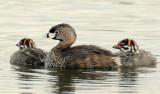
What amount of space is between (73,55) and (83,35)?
4.40m

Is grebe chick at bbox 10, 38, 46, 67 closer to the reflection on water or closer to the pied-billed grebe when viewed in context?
the pied-billed grebe

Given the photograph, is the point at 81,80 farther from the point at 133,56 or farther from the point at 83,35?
the point at 83,35

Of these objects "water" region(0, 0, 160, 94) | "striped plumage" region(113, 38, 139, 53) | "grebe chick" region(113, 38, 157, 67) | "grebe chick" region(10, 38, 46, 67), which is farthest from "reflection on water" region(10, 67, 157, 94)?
"striped plumage" region(113, 38, 139, 53)

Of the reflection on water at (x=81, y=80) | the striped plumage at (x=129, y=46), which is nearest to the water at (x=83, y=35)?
the reflection on water at (x=81, y=80)

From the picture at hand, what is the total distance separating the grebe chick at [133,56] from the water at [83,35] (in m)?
0.33

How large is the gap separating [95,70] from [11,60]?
2.32m

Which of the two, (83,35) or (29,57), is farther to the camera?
(83,35)

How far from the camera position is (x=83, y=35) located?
21797mm

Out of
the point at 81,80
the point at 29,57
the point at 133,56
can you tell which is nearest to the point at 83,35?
the point at 29,57

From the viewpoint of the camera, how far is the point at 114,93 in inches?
552

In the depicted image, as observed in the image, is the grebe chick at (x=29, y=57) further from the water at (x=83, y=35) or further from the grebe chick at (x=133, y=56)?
the grebe chick at (x=133, y=56)

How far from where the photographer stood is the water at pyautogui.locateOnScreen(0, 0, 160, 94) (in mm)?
14812

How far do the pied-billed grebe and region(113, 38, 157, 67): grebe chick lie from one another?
311 millimetres

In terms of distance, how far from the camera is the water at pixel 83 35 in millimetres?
14812
